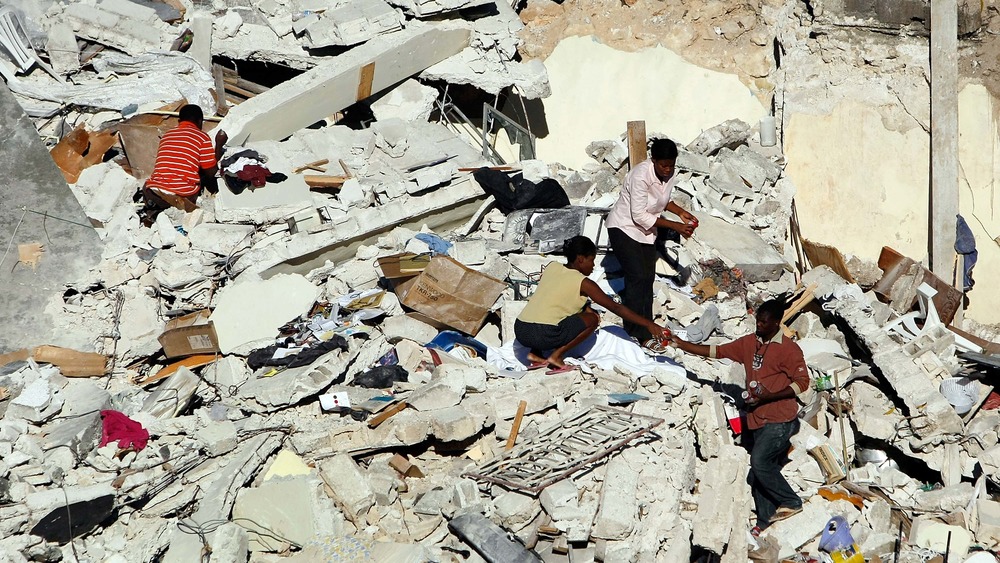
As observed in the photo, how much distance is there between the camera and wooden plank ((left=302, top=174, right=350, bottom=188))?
7946 mm

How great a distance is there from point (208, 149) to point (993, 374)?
6.24 meters

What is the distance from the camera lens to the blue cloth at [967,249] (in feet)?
28.2

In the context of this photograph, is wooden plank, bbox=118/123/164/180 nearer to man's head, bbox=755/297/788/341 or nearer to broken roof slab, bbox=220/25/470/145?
broken roof slab, bbox=220/25/470/145

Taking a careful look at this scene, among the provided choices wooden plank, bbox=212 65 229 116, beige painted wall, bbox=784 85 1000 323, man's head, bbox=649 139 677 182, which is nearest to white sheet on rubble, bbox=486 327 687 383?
man's head, bbox=649 139 677 182

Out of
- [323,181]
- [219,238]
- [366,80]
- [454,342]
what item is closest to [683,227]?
[454,342]

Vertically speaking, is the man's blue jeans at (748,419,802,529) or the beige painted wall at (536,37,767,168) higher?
the beige painted wall at (536,37,767,168)

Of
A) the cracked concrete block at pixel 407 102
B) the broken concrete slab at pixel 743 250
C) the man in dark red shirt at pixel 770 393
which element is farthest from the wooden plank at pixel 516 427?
the cracked concrete block at pixel 407 102

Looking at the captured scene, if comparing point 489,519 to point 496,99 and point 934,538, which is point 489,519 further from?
point 496,99

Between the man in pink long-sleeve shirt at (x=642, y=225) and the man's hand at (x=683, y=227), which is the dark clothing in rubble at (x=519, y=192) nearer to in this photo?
the man in pink long-sleeve shirt at (x=642, y=225)

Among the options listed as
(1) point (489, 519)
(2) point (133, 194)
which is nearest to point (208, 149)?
(2) point (133, 194)

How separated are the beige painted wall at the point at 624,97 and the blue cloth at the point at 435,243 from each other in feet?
9.29

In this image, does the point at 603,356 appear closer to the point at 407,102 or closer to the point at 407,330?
the point at 407,330

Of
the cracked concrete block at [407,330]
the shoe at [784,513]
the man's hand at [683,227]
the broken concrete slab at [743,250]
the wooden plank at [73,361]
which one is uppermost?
the man's hand at [683,227]

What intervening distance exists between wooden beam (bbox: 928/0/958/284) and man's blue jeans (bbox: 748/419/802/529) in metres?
3.72
